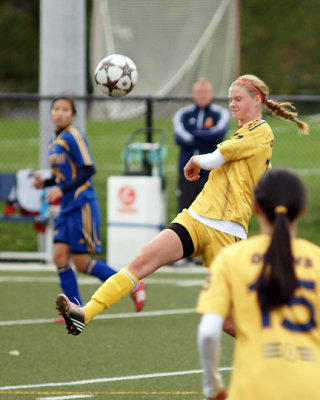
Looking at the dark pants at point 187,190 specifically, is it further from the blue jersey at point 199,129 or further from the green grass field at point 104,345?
the green grass field at point 104,345

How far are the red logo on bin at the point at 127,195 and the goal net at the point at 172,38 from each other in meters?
10.3

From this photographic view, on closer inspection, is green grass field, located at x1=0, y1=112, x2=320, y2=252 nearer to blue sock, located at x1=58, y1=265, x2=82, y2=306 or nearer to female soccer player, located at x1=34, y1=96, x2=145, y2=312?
female soccer player, located at x1=34, y1=96, x2=145, y2=312

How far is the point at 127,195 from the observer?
11406 mm

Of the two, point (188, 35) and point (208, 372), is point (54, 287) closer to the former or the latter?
point (208, 372)

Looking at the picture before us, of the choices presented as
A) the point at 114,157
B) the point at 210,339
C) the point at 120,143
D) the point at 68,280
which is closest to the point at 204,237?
the point at 210,339

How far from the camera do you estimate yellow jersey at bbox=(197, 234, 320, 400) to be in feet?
10.2

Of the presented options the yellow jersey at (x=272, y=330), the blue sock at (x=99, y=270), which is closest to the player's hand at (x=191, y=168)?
the yellow jersey at (x=272, y=330)

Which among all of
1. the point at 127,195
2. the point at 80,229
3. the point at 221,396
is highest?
the point at 221,396

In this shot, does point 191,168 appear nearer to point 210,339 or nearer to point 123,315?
point 210,339

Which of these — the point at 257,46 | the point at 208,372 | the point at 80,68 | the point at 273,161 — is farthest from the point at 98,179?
the point at 257,46

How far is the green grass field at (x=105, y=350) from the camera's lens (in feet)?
19.6

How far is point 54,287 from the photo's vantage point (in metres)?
10.1

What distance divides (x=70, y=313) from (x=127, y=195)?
612cm

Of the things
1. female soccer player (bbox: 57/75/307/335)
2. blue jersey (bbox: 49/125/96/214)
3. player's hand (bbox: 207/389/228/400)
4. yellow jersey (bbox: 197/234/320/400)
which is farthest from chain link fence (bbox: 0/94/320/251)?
yellow jersey (bbox: 197/234/320/400)
